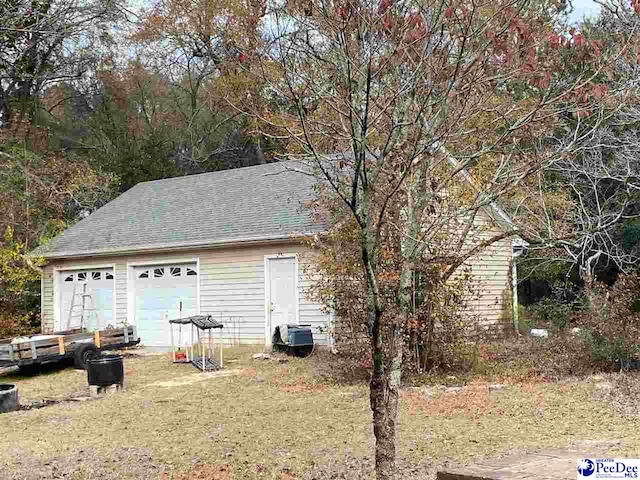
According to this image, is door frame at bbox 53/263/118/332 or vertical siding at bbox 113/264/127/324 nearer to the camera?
vertical siding at bbox 113/264/127/324

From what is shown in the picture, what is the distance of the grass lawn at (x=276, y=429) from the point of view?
6922 millimetres

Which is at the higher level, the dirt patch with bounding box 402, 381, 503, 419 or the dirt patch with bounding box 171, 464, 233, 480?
the dirt patch with bounding box 402, 381, 503, 419

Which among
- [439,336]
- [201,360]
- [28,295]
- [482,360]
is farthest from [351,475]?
[28,295]

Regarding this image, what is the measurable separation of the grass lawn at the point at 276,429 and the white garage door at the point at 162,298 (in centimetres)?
555

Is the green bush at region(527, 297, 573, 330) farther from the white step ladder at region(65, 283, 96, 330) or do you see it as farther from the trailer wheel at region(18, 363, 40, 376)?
the white step ladder at region(65, 283, 96, 330)

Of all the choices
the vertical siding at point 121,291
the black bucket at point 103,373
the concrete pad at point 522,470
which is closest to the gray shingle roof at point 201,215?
the vertical siding at point 121,291

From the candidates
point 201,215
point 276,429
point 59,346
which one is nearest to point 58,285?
point 201,215

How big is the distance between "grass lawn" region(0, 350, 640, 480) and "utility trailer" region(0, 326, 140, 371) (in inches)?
51.4

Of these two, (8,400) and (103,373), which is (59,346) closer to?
(103,373)

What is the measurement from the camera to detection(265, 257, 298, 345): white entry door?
15.7 meters

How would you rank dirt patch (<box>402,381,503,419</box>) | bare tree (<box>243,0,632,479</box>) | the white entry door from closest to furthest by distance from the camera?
bare tree (<box>243,0,632,479</box>), dirt patch (<box>402,381,503,419</box>), the white entry door

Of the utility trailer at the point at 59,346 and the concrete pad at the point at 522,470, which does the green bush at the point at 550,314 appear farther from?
the concrete pad at the point at 522,470

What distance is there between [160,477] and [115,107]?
1020 inches

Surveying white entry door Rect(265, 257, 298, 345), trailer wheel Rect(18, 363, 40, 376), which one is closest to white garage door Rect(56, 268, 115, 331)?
trailer wheel Rect(18, 363, 40, 376)
